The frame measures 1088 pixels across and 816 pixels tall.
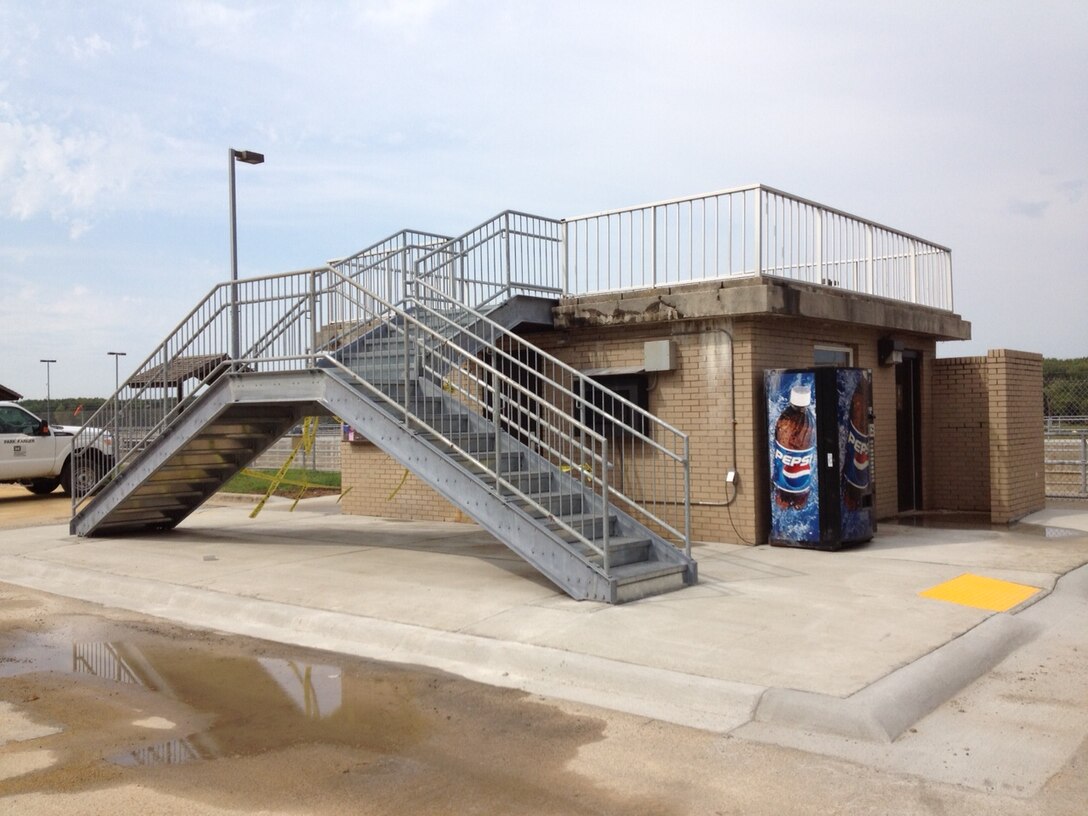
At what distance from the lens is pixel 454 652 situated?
7.14 meters

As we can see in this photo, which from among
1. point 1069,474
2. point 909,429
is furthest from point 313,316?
point 1069,474

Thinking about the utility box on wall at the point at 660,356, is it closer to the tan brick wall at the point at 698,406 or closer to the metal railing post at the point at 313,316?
the tan brick wall at the point at 698,406

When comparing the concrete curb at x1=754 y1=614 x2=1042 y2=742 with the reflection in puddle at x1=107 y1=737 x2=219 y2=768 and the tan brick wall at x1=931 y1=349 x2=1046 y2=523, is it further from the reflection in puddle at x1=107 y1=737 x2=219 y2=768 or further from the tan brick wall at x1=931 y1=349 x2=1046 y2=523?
the tan brick wall at x1=931 y1=349 x2=1046 y2=523

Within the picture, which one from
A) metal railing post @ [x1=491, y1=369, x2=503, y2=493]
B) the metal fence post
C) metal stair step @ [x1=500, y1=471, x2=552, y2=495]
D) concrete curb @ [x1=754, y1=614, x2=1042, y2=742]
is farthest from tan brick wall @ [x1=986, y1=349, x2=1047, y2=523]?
metal railing post @ [x1=491, y1=369, x2=503, y2=493]

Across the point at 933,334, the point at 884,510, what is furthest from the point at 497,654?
the point at 933,334

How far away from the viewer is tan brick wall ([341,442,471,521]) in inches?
577

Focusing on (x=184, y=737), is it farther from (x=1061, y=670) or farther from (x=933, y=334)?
(x=933, y=334)

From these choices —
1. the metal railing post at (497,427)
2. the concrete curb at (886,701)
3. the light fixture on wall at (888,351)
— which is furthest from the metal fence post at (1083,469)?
the metal railing post at (497,427)

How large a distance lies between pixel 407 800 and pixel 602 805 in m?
0.90

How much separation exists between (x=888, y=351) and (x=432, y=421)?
686 centimetres

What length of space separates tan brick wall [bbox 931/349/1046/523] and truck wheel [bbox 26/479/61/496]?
57.3 ft

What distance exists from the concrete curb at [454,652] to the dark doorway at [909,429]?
29.4 feet

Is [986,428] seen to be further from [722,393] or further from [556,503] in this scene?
[556,503]

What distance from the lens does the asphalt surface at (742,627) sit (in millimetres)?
5469
